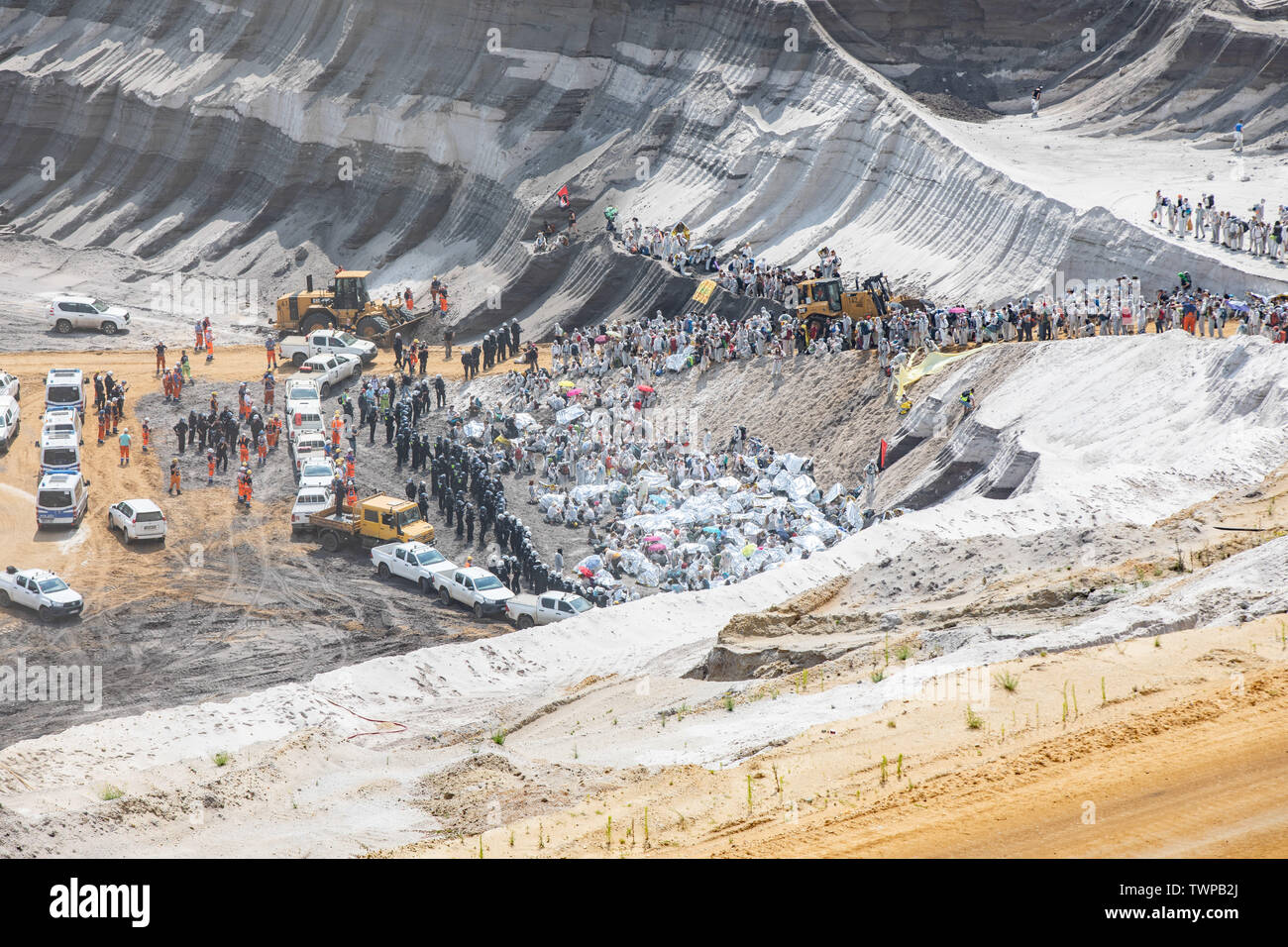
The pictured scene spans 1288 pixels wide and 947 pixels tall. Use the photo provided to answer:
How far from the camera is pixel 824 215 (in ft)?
145

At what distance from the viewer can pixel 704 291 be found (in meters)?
41.9

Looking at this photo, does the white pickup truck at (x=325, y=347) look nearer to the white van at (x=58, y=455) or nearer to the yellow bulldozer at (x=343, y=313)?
the yellow bulldozer at (x=343, y=313)

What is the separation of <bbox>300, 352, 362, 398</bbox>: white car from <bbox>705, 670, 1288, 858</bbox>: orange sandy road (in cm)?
3198

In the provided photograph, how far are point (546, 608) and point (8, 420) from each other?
60.8 feet

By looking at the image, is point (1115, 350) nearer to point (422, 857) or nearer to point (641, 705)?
point (641, 705)

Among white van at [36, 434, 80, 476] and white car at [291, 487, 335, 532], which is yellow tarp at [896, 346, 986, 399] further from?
white van at [36, 434, 80, 476]

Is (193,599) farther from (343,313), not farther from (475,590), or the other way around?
(343,313)

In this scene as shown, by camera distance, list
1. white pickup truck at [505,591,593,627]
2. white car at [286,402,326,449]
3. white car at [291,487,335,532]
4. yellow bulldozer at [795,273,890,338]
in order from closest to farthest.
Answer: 1. white pickup truck at [505,591,593,627]
2. white car at [291,487,335,532]
3. yellow bulldozer at [795,273,890,338]
4. white car at [286,402,326,449]

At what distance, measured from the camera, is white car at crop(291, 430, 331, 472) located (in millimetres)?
36188

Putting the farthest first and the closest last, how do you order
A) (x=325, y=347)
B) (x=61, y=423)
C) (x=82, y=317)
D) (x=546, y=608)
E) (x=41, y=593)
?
(x=82, y=317) → (x=325, y=347) → (x=61, y=423) → (x=41, y=593) → (x=546, y=608)

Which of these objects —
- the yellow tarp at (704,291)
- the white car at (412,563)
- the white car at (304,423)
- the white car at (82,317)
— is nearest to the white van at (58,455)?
the white car at (304,423)

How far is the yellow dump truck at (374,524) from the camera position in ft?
102

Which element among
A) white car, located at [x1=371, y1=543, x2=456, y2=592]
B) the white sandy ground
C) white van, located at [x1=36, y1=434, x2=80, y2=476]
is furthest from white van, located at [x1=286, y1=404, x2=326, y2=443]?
the white sandy ground

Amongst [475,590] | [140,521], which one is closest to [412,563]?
[475,590]
